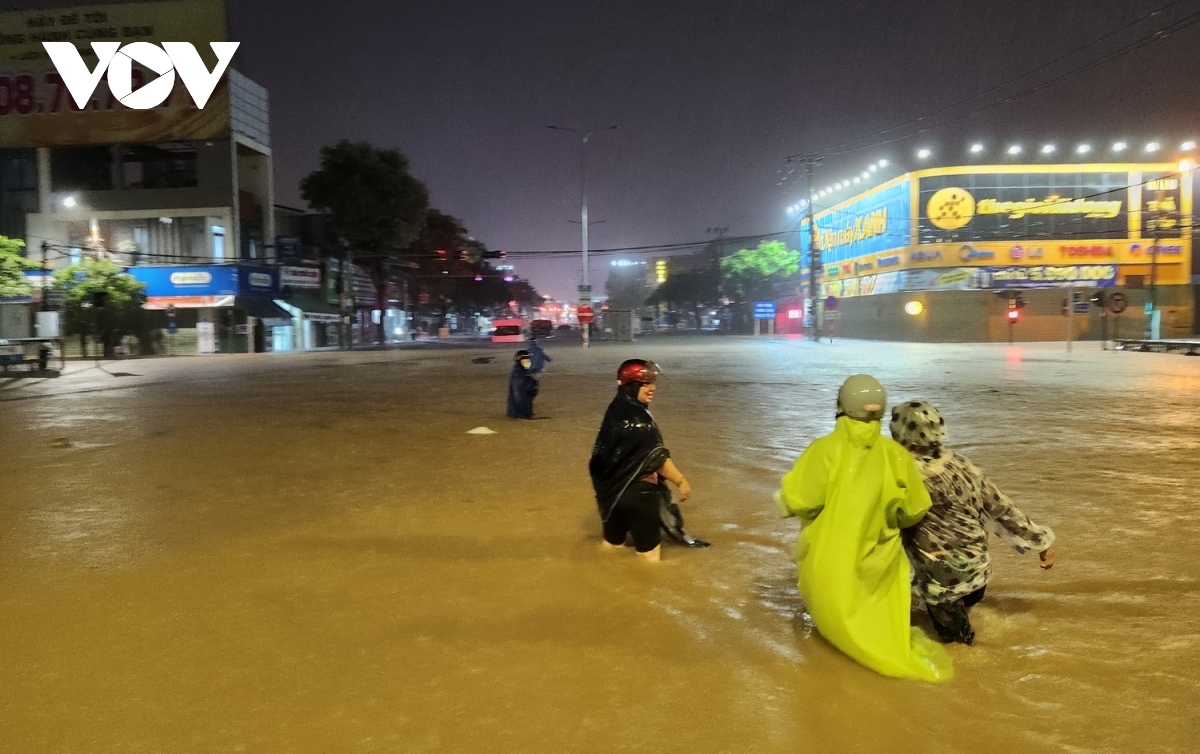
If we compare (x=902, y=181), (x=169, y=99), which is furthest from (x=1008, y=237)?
(x=169, y=99)

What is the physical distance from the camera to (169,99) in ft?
153

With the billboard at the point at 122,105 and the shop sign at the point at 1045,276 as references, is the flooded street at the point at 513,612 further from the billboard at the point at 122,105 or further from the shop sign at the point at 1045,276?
the shop sign at the point at 1045,276

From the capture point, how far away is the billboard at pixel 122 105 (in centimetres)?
4634

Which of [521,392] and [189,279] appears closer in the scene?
[521,392]

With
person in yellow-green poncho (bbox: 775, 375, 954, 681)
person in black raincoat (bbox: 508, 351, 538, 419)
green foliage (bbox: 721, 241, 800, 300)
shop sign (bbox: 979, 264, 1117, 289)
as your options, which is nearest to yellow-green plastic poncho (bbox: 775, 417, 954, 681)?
person in yellow-green poncho (bbox: 775, 375, 954, 681)

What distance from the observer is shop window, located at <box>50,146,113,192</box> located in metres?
48.0

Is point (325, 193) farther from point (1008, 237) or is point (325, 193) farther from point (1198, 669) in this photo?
point (1198, 669)

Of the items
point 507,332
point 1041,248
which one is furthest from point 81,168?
point 1041,248

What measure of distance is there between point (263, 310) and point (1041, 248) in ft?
147

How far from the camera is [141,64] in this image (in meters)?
48.0

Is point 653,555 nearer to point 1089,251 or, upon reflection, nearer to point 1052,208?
point 1052,208

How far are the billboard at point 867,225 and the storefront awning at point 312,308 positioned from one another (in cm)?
3192

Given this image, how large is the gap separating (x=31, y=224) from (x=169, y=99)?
33.9 feet

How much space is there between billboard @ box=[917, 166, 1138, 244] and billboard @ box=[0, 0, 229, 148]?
132 ft
